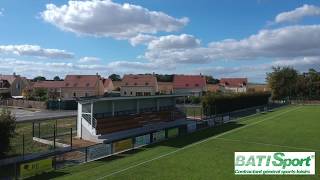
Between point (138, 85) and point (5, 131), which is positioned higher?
point (138, 85)

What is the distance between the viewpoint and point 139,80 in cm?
11144

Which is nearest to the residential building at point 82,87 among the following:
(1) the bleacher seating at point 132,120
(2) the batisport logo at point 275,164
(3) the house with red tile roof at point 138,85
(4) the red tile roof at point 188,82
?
(3) the house with red tile roof at point 138,85

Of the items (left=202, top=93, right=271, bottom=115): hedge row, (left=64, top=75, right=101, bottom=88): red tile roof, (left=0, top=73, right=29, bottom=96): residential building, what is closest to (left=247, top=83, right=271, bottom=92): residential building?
(left=202, top=93, right=271, bottom=115): hedge row

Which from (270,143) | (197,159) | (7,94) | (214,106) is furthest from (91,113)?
(7,94)

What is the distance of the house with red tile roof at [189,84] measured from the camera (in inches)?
4447

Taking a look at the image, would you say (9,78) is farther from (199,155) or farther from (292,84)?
(199,155)

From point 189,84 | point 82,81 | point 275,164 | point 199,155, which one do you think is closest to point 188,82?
point 189,84

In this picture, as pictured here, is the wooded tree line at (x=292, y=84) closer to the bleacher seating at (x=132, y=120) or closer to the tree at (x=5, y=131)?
the bleacher seating at (x=132, y=120)

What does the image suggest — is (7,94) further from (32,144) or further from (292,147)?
(292,147)

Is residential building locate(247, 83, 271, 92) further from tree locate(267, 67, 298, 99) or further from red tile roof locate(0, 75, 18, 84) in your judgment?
red tile roof locate(0, 75, 18, 84)

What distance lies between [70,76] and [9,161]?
85.3m

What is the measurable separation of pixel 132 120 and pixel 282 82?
240 feet

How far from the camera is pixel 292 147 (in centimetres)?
3016

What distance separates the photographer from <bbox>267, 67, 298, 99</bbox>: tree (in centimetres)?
10400
